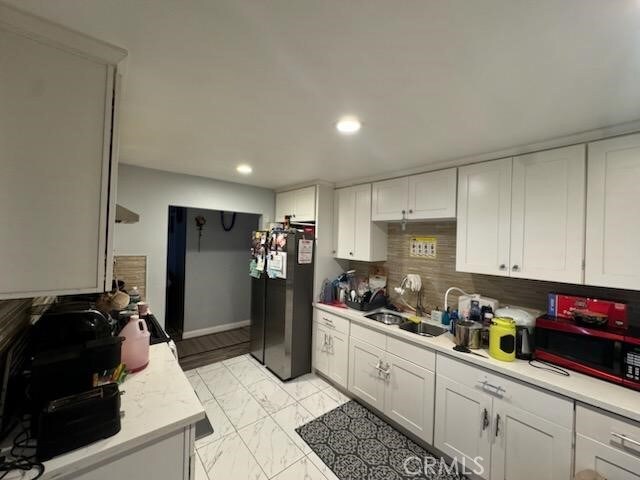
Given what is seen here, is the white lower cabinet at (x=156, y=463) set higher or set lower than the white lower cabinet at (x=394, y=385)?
higher

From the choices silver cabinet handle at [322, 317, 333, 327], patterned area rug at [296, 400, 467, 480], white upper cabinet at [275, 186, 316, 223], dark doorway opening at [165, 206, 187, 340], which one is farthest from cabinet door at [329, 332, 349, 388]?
dark doorway opening at [165, 206, 187, 340]

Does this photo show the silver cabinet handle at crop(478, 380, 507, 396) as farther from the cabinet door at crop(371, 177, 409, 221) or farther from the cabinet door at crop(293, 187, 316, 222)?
the cabinet door at crop(293, 187, 316, 222)

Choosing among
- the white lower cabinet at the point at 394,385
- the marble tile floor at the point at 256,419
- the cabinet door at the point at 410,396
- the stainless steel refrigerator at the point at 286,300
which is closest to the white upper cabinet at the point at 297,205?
the stainless steel refrigerator at the point at 286,300

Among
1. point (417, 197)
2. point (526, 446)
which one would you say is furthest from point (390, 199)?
point (526, 446)

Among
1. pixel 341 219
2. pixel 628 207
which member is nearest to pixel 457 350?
pixel 628 207

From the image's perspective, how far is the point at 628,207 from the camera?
1.45 m

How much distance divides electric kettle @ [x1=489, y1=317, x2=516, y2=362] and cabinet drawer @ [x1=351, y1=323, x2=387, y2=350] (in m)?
0.82

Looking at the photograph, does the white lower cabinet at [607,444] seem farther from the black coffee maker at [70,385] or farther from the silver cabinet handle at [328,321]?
the black coffee maker at [70,385]

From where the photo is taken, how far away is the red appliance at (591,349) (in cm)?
138

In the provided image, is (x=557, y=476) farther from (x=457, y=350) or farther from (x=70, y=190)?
(x=70, y=190)

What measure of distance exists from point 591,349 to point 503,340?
42 centimetres

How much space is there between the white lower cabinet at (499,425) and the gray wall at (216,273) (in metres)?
3.42

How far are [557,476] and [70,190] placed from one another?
264 cm

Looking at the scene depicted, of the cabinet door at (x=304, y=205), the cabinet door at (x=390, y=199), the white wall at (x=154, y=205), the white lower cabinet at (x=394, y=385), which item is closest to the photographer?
the white lower cabinet at (x=394, y=385)
